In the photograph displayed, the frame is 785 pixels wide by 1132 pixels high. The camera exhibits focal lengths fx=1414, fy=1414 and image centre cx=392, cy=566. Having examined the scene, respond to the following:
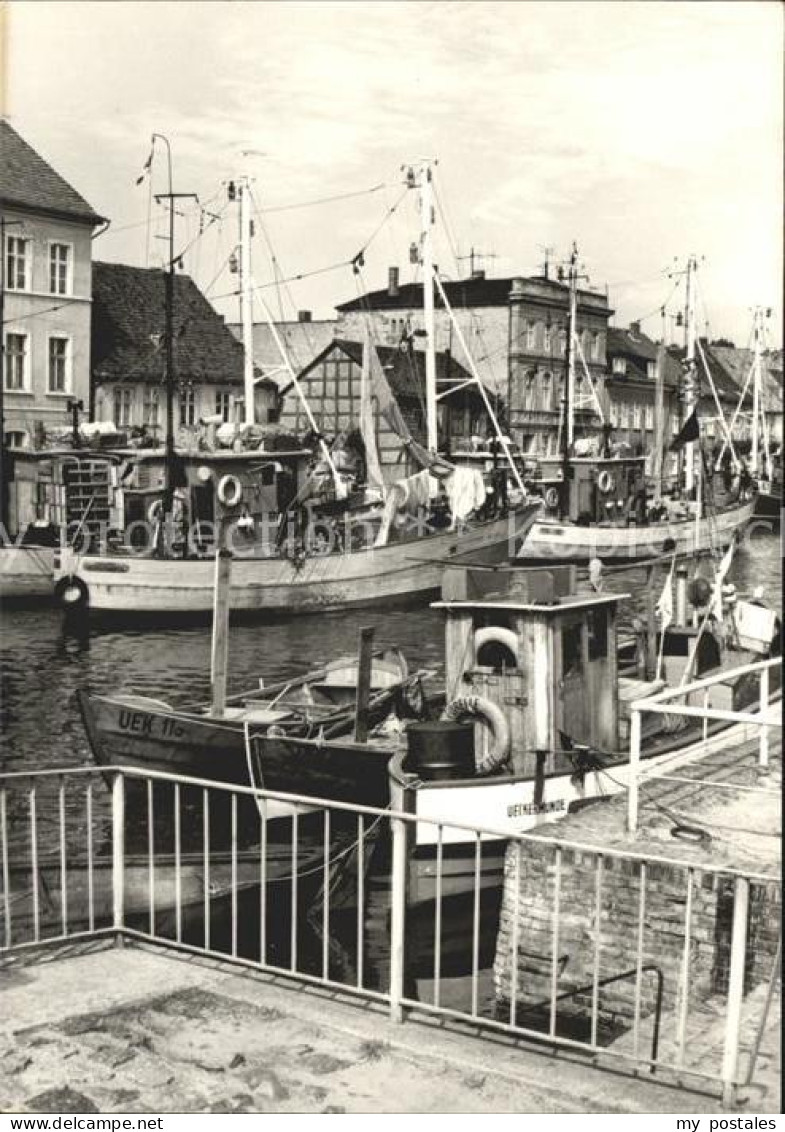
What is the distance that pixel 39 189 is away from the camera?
41906 mm

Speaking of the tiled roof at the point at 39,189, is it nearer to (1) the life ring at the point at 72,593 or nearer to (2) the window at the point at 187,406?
(2) the window at the point at 187,406

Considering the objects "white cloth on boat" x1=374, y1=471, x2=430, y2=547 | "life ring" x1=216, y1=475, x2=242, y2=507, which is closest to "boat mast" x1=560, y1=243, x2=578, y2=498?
"white cloth on boat" x1=374, y1=471, x2=430, y2=547

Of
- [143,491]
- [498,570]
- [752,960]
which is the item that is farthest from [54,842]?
[143,491]

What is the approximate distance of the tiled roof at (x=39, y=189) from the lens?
4091 centimetres

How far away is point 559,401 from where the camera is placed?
68375 mm

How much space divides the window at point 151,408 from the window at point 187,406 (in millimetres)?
1276

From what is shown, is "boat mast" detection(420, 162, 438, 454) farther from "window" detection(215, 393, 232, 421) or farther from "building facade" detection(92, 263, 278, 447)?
"window" detection(215, 393, 232, 421)

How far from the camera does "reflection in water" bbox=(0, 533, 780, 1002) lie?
13656mm

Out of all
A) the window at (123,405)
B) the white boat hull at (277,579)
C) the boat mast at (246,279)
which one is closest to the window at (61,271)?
the window at (123,405)

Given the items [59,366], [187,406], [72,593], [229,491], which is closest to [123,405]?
[59,366]

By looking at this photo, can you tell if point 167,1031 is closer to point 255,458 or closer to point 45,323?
point 255,458

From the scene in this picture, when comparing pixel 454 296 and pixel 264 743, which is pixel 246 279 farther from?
pixel 454 296

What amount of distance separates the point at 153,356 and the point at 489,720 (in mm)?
34918

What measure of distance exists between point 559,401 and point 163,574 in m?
36.6
